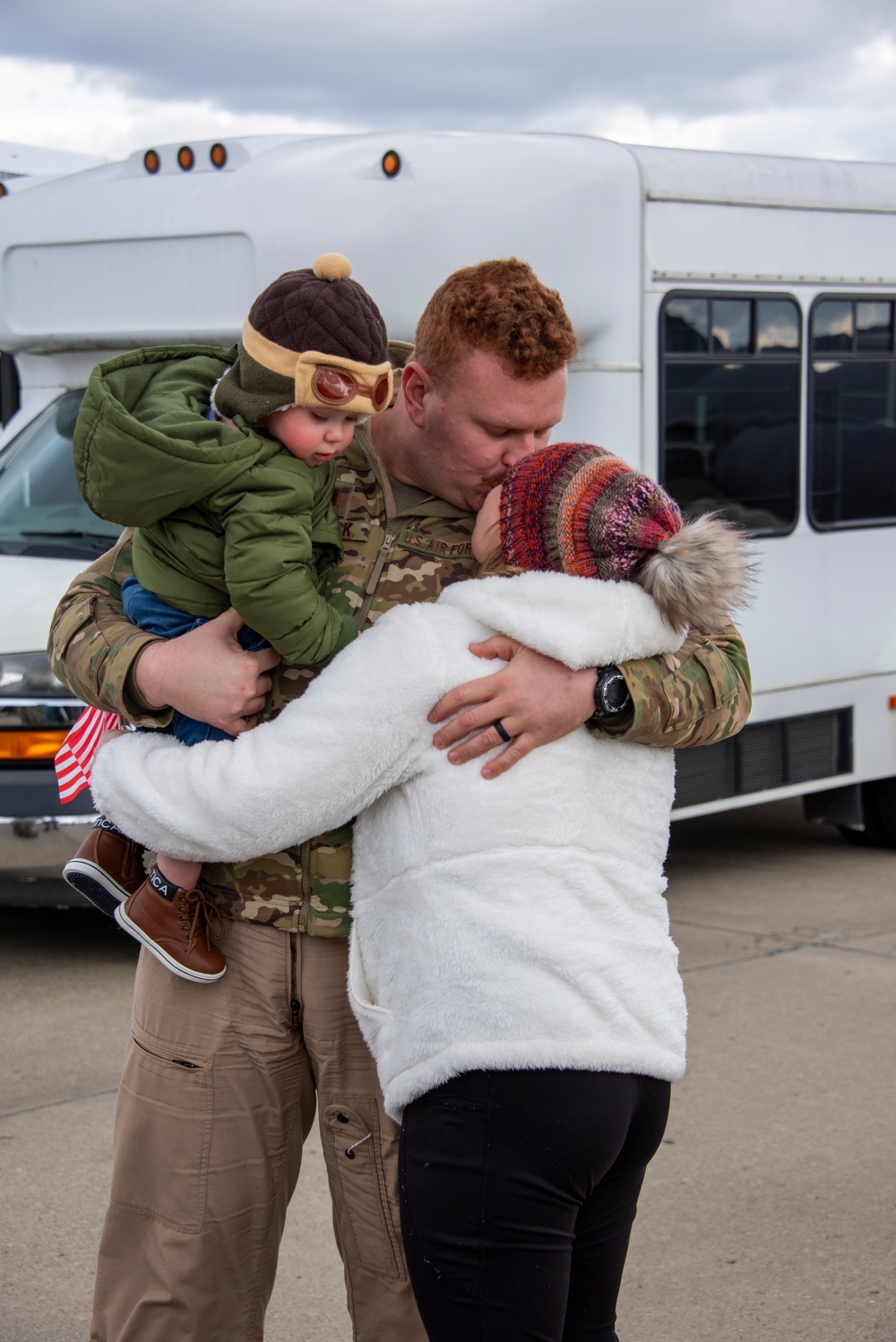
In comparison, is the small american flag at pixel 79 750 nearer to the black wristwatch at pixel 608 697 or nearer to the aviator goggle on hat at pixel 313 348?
the aviator goggle on hat at pixel 313 348

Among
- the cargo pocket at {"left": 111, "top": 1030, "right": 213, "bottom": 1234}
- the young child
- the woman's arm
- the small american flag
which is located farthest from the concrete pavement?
→ the woman's arm

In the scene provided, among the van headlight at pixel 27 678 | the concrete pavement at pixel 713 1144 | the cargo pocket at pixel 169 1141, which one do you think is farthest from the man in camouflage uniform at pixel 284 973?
the van headlight at pixel 27 678

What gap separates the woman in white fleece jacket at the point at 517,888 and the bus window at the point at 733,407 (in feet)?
14.2

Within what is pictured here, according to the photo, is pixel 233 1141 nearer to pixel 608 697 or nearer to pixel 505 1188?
pixel 505 1188

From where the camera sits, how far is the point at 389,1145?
7.46ft

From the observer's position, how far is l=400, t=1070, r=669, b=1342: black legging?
1.85 m

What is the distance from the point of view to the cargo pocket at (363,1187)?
2283mm

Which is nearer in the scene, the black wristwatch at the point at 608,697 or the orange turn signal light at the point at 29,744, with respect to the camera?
the black wristwatch at the point at 608,697

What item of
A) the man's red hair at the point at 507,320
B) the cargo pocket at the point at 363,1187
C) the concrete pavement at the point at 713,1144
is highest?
the man's red hair at the point at 507,320

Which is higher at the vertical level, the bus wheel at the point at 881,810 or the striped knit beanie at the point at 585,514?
the striped knit beanie at the point at 585,514

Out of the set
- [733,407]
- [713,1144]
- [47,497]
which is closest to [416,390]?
[713,1144]

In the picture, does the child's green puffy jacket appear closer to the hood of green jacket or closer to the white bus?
the hood of green jacket

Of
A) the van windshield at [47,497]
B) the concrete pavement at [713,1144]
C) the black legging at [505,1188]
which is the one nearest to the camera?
the black legging at [505,1188]

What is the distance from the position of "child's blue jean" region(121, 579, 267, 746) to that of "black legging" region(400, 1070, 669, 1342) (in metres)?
0.60
